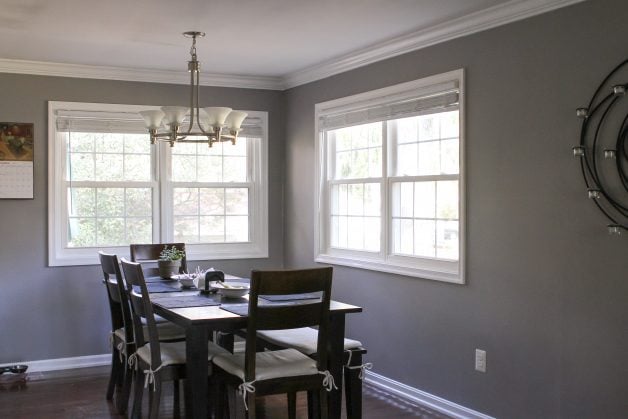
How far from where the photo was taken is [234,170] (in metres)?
6.00

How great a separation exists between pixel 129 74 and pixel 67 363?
2317 mm

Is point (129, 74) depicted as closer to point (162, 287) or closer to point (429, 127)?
point (162, 287)

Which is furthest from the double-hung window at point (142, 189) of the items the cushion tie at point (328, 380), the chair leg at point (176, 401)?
the cushion tie at point (328, 380)

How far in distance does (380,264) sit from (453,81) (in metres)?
1.38

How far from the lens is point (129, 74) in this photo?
217 inches

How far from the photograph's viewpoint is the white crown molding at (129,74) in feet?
17.0

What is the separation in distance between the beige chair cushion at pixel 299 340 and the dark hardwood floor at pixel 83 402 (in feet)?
2.14

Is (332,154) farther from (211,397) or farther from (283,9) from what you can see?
(211,397)

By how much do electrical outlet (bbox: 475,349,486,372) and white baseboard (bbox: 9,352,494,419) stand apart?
0.26 meters

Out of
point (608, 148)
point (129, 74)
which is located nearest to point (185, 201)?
point (129, 74)

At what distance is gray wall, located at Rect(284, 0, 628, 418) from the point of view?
323cm

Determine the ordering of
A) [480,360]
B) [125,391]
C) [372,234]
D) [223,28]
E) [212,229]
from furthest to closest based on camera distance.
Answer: [212,229]
[372,234]
[223,28]
[125,391]
[480,360]

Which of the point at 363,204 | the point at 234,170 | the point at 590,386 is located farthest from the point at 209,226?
the point at 590,386

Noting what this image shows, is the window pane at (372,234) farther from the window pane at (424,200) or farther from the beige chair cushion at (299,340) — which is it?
the beige chair cushion at (299,340)
